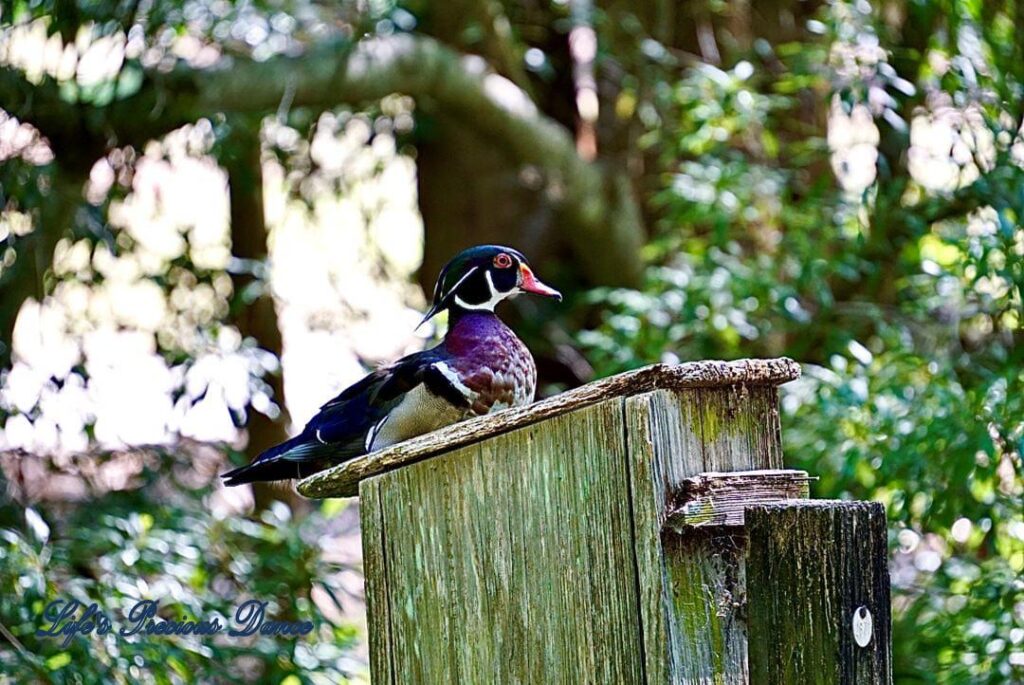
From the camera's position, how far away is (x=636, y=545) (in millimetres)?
1211

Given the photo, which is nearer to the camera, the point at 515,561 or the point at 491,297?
the point at 515,561

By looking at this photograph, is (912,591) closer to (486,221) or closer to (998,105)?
(998,105)

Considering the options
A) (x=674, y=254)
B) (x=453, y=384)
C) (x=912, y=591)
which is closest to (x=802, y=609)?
(x=453, y=384)

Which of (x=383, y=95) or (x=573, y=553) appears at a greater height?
(x=383, y=95)

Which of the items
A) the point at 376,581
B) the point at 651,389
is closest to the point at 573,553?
the point at 651,389

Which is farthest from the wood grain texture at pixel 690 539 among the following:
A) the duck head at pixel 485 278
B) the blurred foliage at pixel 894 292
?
the blurred foliage at pixel 894 292

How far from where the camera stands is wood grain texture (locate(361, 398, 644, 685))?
1249 millimetres

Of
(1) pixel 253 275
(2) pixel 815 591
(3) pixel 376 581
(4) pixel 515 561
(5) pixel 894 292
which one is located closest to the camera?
(2) pixel 815 591

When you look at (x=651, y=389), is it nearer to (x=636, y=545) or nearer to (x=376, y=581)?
(x=636, y=545)

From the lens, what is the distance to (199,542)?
11.4ft

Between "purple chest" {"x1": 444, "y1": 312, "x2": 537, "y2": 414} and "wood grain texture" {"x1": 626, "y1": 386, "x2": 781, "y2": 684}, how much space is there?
0.48m

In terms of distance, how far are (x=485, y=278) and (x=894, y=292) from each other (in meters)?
2.54

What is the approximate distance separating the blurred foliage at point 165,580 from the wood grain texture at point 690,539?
181 cm

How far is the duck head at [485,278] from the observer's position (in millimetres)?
1759
